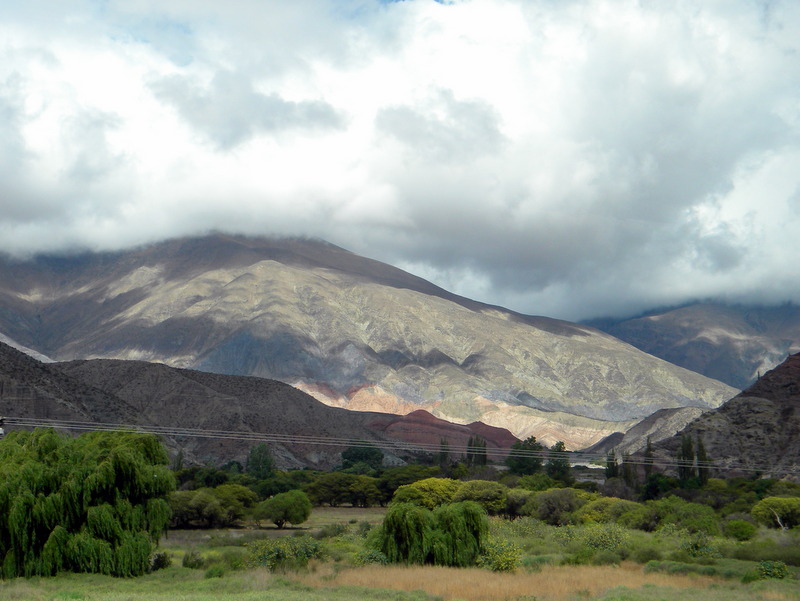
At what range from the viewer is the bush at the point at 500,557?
153 feet

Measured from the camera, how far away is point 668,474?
409 feet

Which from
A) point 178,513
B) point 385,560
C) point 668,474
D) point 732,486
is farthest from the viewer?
point 668,474

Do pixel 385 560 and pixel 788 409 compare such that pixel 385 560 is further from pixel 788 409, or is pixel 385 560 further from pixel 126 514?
pixel 788 409

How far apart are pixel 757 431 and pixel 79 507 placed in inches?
4775

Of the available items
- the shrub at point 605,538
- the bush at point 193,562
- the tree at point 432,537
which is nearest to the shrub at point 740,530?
the shrub at point 605,538

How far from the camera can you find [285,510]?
76.4 metres

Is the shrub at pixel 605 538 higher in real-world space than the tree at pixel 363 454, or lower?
lower

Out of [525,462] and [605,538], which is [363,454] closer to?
[525,462]

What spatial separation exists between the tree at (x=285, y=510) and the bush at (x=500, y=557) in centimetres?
3092

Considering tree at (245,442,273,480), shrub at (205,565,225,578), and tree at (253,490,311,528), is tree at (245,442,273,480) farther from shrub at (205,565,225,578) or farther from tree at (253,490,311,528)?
shrub at (205,565,225,578)

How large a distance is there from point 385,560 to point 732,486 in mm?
68034

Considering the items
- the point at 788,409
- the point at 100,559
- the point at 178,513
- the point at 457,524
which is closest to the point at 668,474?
the point at 788,409

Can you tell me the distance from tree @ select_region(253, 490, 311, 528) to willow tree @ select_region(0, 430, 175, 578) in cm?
3385

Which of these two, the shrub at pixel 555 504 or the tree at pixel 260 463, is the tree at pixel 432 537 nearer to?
the shrub at pixel 555 504
